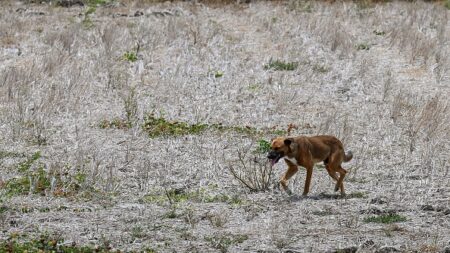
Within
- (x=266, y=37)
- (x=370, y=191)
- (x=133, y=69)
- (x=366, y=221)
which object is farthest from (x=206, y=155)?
(x=266, y=37)

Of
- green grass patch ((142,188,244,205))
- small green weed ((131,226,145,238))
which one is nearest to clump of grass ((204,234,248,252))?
small green weed ((131,226,145,238))

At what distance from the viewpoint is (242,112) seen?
45.6 ft

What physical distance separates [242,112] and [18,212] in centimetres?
560

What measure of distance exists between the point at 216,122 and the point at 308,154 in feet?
12.3

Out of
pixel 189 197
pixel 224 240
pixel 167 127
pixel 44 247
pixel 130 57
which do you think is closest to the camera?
pixel 44 247

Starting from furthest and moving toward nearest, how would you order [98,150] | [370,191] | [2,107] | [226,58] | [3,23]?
[3,23]
[226,58]
[2,107]
[98,150]
[370,191]

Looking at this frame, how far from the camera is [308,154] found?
9594mm

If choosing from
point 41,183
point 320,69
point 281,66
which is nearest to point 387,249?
point 41,183

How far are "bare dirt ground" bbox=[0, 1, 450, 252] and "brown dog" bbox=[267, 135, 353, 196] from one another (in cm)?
25

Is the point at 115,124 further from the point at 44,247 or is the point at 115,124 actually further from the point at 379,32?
the point at 379,32

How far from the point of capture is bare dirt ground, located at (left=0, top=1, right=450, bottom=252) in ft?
28.4

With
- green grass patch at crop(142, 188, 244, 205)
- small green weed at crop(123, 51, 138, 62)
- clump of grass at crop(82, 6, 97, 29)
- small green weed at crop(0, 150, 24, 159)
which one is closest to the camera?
green grass patch at crop(142, 188, 244, 205)

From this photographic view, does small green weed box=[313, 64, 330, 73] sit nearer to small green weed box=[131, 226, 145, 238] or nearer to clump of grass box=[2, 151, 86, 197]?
clump of grass box=[2, 151, 86, 197]

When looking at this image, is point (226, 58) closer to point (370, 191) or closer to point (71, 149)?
point (71, 149)
